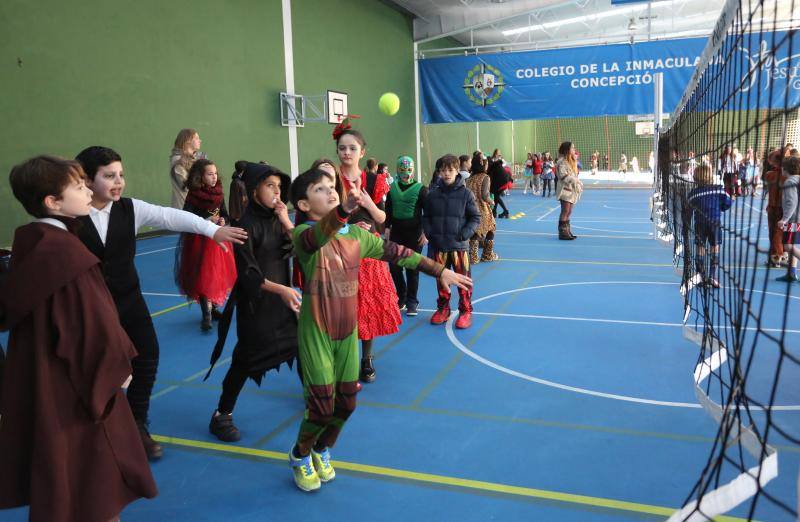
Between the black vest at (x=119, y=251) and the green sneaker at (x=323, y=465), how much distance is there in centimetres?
114

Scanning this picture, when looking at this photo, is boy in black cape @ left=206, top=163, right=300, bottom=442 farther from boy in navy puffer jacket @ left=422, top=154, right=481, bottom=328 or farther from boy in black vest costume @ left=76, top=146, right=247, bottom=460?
boy in navy puffer jacket @ left=422, top=154, right=481, bottom=328

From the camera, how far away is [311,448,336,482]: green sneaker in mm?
3080

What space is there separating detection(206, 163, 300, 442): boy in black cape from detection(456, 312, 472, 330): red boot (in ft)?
8.17

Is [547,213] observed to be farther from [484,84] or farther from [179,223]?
[179,223]

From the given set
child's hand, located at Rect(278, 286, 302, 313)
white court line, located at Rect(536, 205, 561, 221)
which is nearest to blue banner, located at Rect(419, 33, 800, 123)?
white court line, located at Rect(536, 205, 561, 221)

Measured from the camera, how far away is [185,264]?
5.68 meters

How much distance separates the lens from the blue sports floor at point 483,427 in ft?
9.54

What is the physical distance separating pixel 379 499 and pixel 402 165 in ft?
11.0

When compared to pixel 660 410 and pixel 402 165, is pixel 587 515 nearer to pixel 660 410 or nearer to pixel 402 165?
pixel 660 410

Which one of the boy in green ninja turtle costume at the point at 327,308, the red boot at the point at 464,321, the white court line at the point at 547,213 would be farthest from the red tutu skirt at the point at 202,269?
the white court line at the point at 547,213

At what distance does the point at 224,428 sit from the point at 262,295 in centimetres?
81

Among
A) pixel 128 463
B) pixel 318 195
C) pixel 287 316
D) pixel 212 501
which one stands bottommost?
pixel 212 501

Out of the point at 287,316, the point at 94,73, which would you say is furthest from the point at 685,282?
the point at 94,73

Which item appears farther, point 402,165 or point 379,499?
point 402,165
